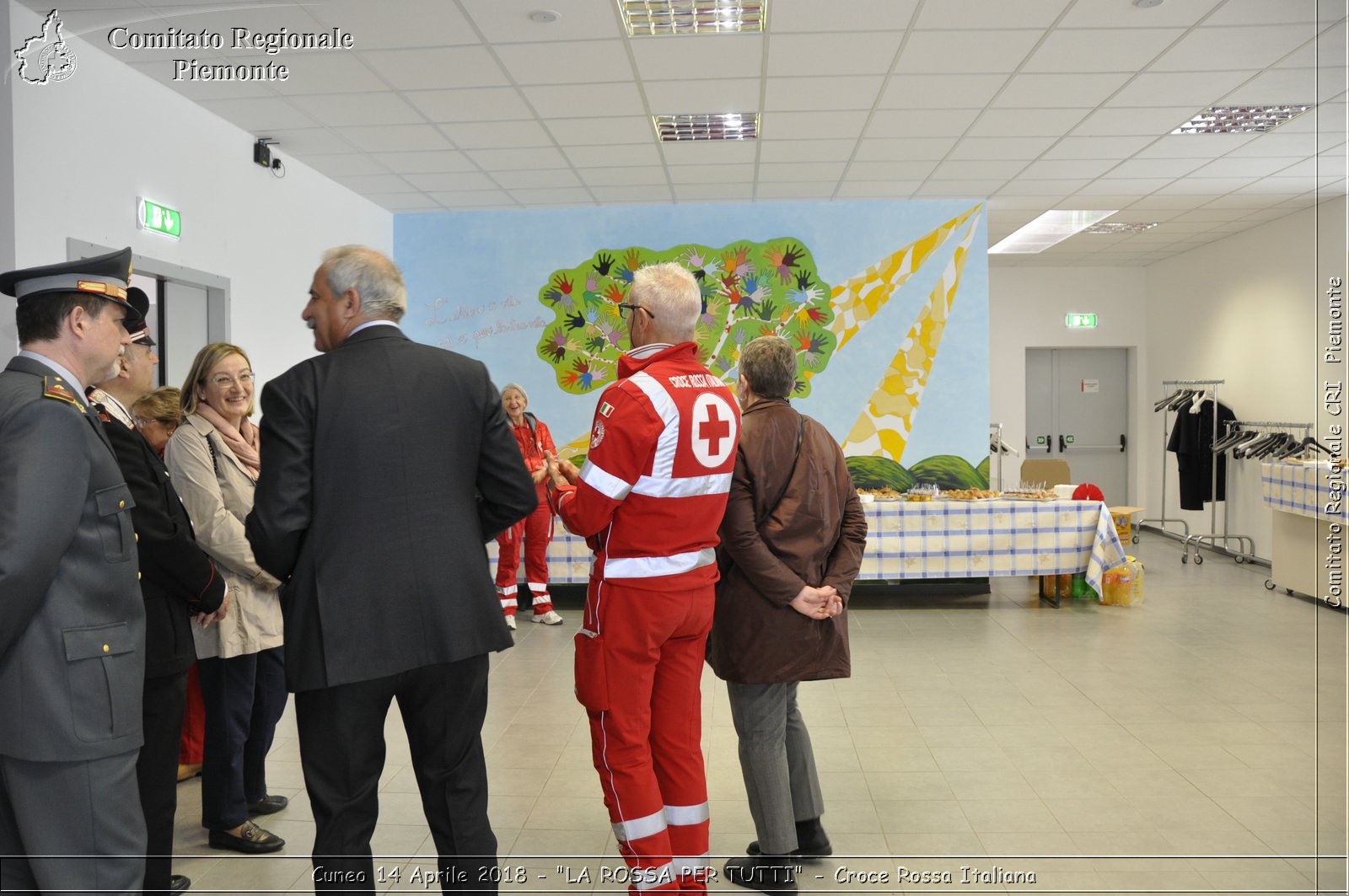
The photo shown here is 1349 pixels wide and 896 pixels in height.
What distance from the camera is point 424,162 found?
22.5ft

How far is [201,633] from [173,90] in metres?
3.66

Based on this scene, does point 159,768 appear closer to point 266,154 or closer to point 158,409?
point 158,409

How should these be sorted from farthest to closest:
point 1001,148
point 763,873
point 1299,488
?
point 1299,488 → point 1001,148 → point 763,873

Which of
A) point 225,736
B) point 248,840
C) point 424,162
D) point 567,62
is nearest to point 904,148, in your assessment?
point 567,62

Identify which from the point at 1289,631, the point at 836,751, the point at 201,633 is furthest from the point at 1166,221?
the point at 201,633

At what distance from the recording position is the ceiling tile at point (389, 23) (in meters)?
4.20

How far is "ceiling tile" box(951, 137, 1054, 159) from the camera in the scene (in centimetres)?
641

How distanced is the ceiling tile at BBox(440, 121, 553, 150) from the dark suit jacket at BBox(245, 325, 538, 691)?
14.4ft

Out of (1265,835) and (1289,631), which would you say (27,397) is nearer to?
(1265,835)

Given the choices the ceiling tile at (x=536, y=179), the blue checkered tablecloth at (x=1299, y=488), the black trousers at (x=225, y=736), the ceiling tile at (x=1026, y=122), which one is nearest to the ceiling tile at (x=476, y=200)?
the ceiling tile at (x=536, y=179)

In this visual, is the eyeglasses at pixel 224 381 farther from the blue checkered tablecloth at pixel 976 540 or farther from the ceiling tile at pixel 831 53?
the blue checkered tablecloth at pixel 976 540

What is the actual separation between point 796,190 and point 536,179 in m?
2.22

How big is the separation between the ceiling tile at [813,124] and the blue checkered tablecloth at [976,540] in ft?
8.68

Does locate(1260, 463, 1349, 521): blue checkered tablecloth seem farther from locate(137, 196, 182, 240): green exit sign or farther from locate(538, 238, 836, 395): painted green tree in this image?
locate(137, 196, 182, 240): green exit sign
